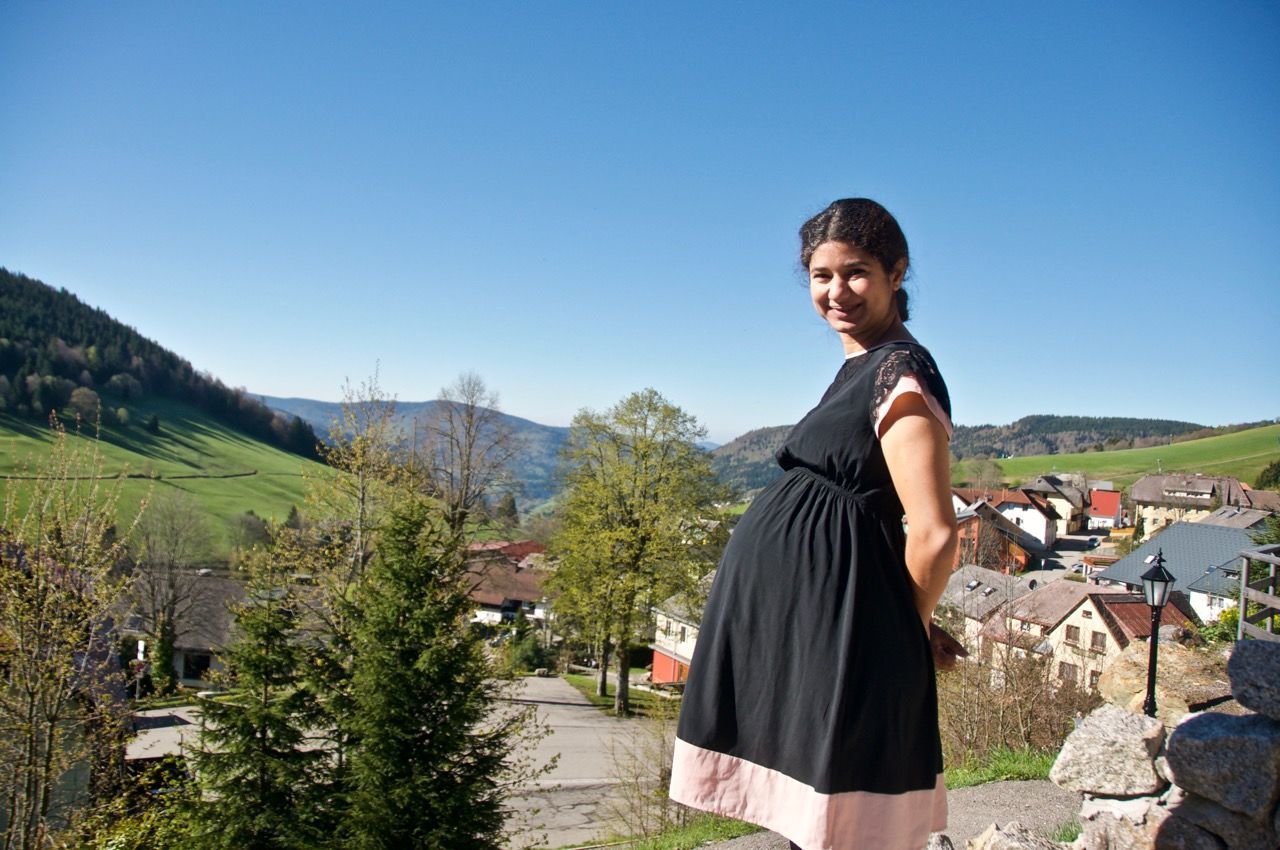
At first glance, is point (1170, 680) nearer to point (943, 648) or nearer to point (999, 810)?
point (999, 810)

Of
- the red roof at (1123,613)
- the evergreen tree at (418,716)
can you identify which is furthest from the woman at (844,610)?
the red roof at (1123,613)

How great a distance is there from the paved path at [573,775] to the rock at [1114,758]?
7939 mm

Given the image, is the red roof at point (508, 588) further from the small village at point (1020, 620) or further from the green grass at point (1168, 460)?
the green grass at point (1168, 460)

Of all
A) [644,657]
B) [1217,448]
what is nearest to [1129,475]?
[1217,448]

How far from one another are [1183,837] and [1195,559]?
26.9 metres

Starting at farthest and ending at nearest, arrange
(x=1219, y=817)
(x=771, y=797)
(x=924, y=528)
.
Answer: (x=1219, y=817)
(x=771, y=797)
(x=924, y=528)

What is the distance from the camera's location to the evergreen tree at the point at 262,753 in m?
8.72

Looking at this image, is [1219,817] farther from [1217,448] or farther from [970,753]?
[1217,448]

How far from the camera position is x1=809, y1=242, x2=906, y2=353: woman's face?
181cm

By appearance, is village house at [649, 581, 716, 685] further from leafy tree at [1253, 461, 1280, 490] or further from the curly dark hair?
leafy tree at [1253, 461, 1280, 490]

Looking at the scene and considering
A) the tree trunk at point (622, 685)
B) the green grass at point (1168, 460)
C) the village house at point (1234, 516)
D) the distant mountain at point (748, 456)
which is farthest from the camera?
the distant mountain at point (748, 456)

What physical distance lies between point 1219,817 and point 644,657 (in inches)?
1491

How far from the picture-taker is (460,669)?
934 cm

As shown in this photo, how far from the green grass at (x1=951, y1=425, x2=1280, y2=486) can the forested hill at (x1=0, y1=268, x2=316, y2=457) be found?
67.8m
